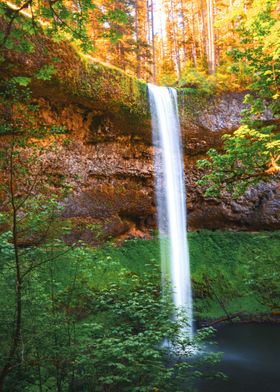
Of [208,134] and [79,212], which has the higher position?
[208,134]

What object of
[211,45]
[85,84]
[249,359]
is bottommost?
[249,359]

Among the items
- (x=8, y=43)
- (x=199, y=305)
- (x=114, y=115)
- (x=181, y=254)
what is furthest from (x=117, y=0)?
(x=8, y=43)

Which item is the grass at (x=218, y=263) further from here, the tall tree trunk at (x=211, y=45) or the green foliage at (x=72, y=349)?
the tall tree trunk at (x=211, y=45)

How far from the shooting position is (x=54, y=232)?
399cm

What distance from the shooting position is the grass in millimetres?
12742

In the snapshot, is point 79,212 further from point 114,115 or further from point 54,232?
point 54,232

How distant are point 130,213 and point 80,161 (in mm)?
3476

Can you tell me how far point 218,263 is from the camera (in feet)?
48.5

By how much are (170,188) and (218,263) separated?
420cm

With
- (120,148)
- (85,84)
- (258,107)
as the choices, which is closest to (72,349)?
(258,107)

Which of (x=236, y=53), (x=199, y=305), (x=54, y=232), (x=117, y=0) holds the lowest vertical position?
(x=199, y=305)

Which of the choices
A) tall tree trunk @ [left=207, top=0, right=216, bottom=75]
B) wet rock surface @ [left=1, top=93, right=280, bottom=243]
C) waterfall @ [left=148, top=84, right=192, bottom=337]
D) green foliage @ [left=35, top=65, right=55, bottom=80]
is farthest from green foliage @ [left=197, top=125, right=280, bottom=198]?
tall tree trunk @ [left=207, top=0, right=216, bottom=75]

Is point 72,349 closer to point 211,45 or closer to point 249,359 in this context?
point 249,359

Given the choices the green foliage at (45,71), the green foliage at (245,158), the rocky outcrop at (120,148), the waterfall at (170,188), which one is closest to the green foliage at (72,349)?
the green foliage at (45,71)
